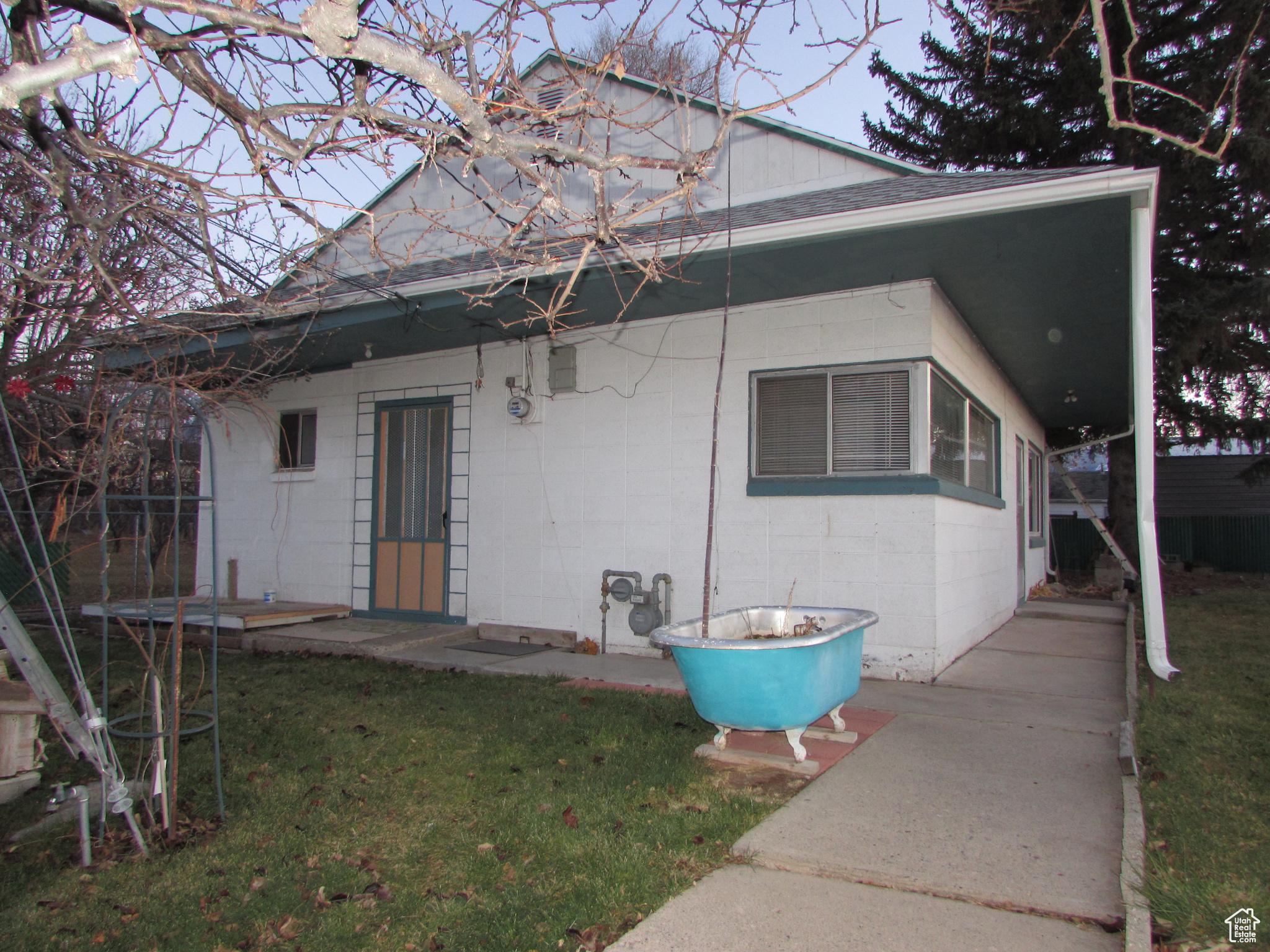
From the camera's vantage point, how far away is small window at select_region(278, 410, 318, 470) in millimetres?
10469

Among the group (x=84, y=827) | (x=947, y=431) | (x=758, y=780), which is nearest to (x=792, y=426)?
(x=947, y=431)

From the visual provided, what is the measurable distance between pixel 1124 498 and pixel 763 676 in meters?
17.1

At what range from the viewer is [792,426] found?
24.3 feet

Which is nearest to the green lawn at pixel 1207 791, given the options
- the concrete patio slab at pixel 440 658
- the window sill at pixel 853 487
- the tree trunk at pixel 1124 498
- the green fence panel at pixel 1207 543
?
the window sill at pixel 853 487

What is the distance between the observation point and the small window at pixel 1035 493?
46.9ft

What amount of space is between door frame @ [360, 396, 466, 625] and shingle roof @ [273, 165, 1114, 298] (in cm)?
166

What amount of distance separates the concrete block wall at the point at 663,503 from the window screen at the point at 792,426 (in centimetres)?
17

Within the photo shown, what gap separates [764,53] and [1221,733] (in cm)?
496

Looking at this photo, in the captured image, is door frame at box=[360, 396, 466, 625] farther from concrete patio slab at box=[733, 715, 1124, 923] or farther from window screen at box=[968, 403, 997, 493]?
window screen at box=[968, 403, 997, 493]

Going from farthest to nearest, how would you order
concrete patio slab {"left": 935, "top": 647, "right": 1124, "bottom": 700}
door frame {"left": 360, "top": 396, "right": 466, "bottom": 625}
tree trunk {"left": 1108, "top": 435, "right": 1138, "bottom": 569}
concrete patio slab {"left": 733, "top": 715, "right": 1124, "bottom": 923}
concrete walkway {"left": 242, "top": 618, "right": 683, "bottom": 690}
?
tree trunk {"left": 1108, "top": 435, "right": 1138, "bottom": 569} < door frame {"left": 360, "top": 396, "right": 466, "bottom": 625} < concrete walkway {"left": 242, "top": 618, "right": 683, "bottom": 690} < concrete patio slab {"left": 935, "top": 647, "right": 1124, "bottom": 700} < concrete patio slab {"left": 733, "top": 715, "right": 1124, "bottom": 923}

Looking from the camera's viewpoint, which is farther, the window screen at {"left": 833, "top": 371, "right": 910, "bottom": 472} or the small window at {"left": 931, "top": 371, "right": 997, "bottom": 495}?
the small window at {"left": 931, "top": 371, "right": 997, "bottom": 495}

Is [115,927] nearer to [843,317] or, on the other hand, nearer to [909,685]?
[909,685]

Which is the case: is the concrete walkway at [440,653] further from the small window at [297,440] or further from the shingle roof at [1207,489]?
the shingle roof at [1207,489]

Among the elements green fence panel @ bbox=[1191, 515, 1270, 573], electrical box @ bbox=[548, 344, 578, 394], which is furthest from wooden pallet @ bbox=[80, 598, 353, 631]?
green fence panel @ bbox=[1191, 515, 1270, 573]
